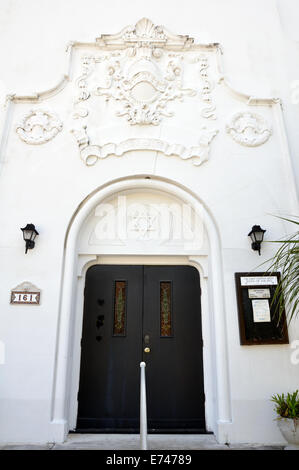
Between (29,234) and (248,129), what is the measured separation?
3621mm

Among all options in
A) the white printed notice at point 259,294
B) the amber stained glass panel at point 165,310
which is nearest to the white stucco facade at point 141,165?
the white printed notice at point 259,294

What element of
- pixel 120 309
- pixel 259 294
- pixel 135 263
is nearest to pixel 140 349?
pixel 120 309

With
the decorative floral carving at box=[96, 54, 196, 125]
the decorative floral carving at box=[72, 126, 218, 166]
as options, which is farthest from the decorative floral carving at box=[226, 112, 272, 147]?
the decorative floral carving at box=[96, 54, 196, 125]

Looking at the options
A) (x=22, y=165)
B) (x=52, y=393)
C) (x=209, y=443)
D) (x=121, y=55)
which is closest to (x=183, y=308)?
(x=209, y=443)

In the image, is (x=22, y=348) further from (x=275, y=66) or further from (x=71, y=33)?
(x=275, y=66)

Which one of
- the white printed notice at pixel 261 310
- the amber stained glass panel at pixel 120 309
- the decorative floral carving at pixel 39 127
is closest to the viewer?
the white printed notice at pixel 261 310

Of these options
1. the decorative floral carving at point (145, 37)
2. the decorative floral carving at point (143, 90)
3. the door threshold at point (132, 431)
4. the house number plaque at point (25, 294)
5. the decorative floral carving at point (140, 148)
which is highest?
the decorative floral carving at point (145, 37)

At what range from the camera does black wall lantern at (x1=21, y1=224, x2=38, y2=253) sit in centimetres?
429

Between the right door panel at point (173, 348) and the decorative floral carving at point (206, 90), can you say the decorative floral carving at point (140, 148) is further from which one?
the right door panel at point (173, 348)

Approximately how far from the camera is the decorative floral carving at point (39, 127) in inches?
194

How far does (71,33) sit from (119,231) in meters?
3.68

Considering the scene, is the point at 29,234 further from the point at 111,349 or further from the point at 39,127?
the point at 111,349

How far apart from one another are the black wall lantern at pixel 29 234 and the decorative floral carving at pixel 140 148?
1267 millimetres

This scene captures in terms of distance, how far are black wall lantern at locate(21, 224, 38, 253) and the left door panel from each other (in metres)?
0.94
